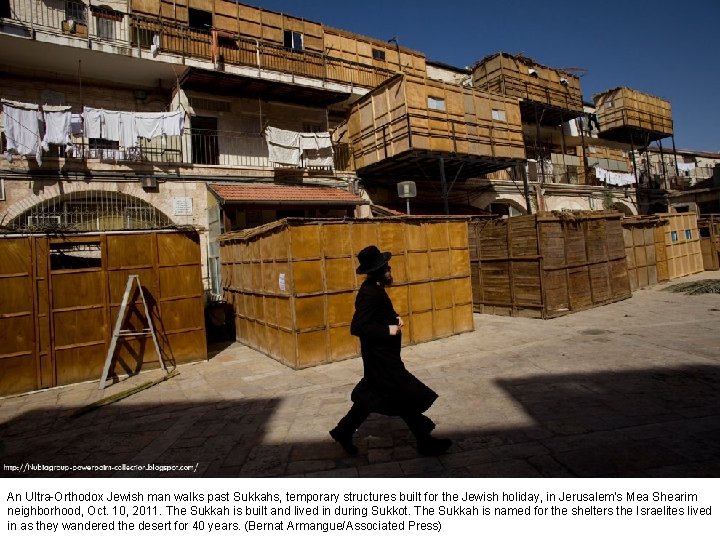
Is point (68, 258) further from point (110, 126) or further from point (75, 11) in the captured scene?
point (75, 11)

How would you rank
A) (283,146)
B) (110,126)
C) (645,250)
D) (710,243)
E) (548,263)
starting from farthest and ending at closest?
(710,243) → (283,146) → (645,250) → (110,126) → (548,263)

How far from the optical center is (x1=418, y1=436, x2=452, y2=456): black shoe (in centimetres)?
347

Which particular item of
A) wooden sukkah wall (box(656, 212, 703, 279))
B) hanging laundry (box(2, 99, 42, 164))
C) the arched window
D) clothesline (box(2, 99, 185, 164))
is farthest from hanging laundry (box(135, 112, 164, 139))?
wooden sukkah wall (box(656, 212, 703, 279))

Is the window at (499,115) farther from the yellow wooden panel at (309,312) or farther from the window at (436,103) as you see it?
the yellow wooden panel at (309,312)

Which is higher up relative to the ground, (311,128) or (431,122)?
(311,128)

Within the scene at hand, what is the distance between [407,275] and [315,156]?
8.92 meters

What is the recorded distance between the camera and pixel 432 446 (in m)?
3.49

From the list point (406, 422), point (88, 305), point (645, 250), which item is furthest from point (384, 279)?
point (645, 250)

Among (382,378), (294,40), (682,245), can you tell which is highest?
(294,40)

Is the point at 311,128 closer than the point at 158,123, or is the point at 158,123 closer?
the point at 158,123

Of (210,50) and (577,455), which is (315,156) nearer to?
(210,50)

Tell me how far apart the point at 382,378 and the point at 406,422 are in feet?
1.55

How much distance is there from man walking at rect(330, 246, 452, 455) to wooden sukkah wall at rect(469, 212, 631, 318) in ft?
25.7

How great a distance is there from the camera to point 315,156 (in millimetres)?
15539
